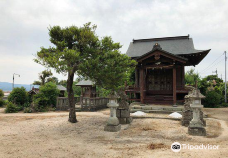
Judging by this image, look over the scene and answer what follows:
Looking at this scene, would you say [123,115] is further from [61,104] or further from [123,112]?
[61,104]

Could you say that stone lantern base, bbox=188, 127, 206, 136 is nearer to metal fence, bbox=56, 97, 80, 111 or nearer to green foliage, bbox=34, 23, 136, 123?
green foliage, bbox=34, 23, 136, 123

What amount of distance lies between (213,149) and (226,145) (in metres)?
0.84

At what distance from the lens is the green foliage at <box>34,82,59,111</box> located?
1638cm

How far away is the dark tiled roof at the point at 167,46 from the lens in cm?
1606

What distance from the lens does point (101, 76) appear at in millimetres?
8391

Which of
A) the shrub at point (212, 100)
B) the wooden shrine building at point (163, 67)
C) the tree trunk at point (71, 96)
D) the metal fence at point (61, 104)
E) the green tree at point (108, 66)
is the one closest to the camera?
the green tree at point (108, 66)

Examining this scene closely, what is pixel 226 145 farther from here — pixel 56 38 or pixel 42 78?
pixel 42 78

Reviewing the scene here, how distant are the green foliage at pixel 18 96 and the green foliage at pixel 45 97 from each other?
5.06ft

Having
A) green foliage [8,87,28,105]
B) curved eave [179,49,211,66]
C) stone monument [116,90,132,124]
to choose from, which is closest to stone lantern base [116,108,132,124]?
stone monument [116,90,132,124]

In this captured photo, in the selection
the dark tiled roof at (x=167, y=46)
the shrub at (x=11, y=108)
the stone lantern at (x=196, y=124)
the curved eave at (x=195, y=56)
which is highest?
the dark tiled roof at (x=167, y=46)

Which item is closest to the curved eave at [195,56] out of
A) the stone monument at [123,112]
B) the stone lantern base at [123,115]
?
the stone monument at [123,112]

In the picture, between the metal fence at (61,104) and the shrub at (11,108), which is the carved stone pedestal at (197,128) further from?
the shrub at (11,108)

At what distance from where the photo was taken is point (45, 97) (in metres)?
16.7

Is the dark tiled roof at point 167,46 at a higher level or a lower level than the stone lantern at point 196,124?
higher
